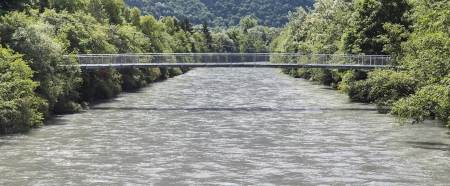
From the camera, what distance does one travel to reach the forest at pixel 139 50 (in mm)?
41438

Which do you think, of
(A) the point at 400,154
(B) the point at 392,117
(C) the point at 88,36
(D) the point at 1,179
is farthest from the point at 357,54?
(D) the point at 1,179

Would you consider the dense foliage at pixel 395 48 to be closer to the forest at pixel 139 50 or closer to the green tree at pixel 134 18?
the forest at pixel 139 50

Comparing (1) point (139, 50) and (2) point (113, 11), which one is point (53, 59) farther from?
(2) point (113, 11)

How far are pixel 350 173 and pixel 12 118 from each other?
23410 millimetres

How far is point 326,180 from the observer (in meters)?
32.1

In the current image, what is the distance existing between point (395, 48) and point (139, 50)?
4413 centimetres

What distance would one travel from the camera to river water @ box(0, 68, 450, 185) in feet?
108

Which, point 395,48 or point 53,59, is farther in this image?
point 395,48

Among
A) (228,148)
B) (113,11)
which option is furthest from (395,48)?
(113,11)

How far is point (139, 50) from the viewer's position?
98.9m

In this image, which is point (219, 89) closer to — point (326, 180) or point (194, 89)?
point (194, 89)

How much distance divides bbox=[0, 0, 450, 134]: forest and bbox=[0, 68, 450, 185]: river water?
2.04 m

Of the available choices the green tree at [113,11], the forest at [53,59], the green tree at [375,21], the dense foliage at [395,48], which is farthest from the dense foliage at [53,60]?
the green tree at [375,21]

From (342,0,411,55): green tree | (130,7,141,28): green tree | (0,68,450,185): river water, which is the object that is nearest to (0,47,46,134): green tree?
(0,68,450,185): river water
